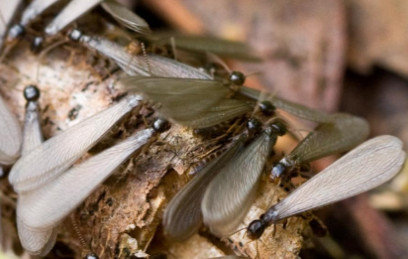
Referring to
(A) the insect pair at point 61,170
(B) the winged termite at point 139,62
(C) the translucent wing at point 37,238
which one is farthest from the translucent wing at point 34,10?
(C) the translucent wing at point 37,238

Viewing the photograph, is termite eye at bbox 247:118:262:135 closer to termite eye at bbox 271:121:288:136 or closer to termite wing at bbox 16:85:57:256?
termite eye at bbox 271:121:288:136

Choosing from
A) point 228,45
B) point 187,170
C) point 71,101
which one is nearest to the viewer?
point 187,170

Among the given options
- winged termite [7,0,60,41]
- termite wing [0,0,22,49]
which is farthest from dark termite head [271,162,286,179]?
termite wing [0,0,22,49]

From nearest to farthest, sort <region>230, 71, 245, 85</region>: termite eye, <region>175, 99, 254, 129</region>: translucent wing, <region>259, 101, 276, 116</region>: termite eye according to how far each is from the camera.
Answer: <region>175, 99, 254, 129</region>: translucent wing < <region>259, 101, 276, 116</region>: termite eye < <region>230, 71, 245, 85</region>: termite eye

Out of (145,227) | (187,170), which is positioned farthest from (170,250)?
(187,170)

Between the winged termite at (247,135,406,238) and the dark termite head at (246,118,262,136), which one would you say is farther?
the dark termite head at (246,118,262,136)

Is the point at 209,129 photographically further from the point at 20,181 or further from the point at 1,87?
the point at 1,87

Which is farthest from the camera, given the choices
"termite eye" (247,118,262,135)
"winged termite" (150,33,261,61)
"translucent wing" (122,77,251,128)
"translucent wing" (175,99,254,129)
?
"winged termite" (150,33,261,61)

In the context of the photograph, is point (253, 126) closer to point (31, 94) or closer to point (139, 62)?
point (139, 62)
